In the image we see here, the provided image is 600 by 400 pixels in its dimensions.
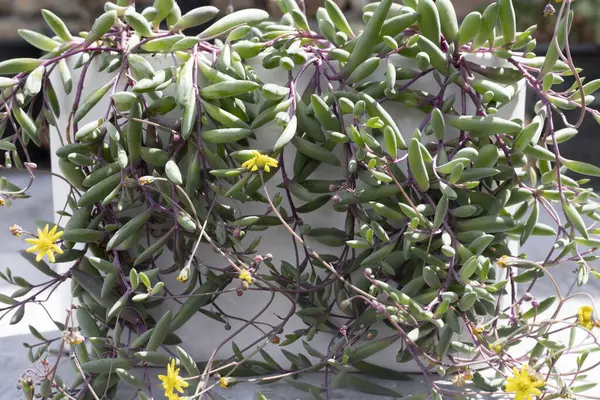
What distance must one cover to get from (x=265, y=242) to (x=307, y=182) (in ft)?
0.35

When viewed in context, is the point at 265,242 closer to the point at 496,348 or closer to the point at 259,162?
the point at 259,162

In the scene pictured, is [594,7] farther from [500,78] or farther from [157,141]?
[157,141]

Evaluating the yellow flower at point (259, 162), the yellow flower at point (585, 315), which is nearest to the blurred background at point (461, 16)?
the yellow flower at point (259, 162)

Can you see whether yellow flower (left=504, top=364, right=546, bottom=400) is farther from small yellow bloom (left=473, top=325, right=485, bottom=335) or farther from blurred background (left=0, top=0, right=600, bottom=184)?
blurred background (left=0, top=0, right=600, bottom=184)

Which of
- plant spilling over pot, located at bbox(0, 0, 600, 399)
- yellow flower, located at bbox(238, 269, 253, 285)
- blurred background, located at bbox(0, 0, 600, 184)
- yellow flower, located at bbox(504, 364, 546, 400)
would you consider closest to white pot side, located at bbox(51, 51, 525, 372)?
plant spilling over pot, located at bbox(0, 0, 600, 399)

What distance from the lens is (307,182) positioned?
852mm

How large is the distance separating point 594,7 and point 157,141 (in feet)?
8.62

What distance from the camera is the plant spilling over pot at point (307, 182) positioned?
2.56 ft

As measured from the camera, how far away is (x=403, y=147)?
800 millimetres

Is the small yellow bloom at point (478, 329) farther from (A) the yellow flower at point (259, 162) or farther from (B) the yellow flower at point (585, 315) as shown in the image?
(A) the yellow flower at point (259, 162)

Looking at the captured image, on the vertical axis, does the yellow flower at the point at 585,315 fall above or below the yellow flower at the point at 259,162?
below

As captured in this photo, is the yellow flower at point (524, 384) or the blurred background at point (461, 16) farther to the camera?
the blurred background at point (461, 16)

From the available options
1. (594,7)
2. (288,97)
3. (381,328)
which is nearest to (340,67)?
(288,97)

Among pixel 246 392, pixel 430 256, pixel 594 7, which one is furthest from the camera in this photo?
pixel 594 7
